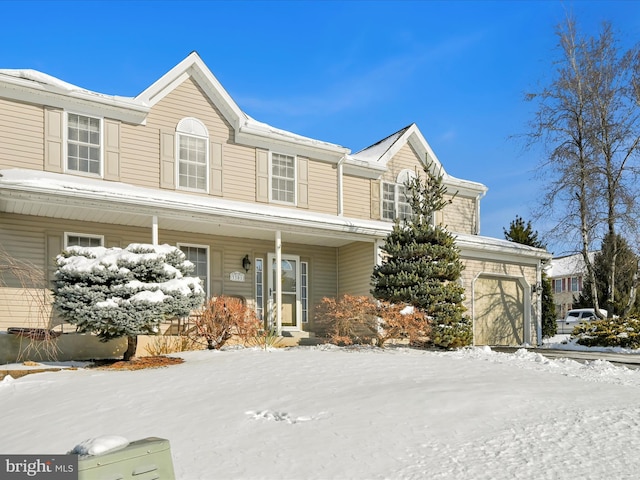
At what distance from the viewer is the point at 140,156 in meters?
15.1

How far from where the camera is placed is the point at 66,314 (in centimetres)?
1056

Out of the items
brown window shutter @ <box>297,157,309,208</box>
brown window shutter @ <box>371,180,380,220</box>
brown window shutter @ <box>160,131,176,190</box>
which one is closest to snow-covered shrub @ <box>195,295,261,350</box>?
brown window shutter @ <box>160,131,176,190</box>

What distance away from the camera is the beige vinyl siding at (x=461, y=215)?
21.1 meters

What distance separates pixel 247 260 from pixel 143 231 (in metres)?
2.95

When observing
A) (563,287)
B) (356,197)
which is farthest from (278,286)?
(563,287)

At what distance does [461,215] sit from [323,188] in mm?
6203

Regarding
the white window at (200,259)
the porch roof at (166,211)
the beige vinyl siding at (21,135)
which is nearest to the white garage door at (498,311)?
the porch roof at (166,211)

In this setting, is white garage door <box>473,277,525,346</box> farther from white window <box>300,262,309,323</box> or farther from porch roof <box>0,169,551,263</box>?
white window <box>300,262,309,323</box>

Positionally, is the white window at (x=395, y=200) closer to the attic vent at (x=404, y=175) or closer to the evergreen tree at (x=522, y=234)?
the attic vent at (x=404, y=175)

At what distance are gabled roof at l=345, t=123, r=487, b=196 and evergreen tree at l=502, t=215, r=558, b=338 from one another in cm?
488

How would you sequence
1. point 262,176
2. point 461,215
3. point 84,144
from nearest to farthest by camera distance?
point 84,144 → point 262,176 → point 461,215

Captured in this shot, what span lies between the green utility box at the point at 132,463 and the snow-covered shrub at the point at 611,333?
16.6m

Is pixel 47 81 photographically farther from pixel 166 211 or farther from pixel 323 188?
pixel 323 188

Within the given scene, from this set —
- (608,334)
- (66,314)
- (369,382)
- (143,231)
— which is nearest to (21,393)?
(66,314)
